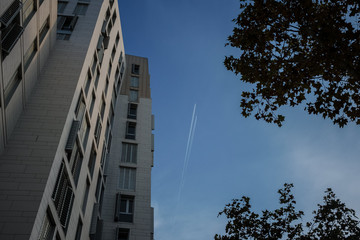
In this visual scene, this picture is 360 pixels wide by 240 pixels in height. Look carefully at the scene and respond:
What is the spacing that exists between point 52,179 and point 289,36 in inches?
494

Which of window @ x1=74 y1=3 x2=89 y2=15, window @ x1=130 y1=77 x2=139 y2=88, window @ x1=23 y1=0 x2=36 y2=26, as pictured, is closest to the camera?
window @ x1=23 y1=0 x2=36 y2=26

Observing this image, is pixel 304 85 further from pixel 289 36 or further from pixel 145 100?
pixel 145 100

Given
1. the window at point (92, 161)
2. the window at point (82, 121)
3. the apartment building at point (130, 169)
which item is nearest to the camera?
the window at point (82, 121)

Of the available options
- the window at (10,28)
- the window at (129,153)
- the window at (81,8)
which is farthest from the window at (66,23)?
the window at (129,153)

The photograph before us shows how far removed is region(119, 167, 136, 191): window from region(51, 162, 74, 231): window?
12.5 meters

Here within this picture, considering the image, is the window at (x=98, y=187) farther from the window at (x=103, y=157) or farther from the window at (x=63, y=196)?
the window at (x=63, y=196)

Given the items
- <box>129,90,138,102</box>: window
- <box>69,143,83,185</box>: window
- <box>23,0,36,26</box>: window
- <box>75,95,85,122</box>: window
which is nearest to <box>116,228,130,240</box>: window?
<box>69,143,83,185</box>: window

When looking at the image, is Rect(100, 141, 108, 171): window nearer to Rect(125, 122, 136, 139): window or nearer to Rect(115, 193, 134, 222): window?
Rect(115, 193, 134, 222): window

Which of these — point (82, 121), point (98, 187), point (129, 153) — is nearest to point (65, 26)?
point (82, 121)

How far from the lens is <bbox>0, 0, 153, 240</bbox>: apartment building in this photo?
566 inches

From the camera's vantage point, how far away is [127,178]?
32312 millimetres

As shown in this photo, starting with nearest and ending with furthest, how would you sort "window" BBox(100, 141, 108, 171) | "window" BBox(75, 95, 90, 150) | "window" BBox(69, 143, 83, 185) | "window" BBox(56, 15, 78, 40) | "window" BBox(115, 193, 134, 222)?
"window" BBox(69, 143, 83, 185) → "window" BBox(75, 95, 90, 150) → "window" BBox(56, 15, 78, 40) → "window" BBox(115, 193, 134, 222) → "window" BBox(100, 141, 108, 171)

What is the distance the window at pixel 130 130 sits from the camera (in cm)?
3672

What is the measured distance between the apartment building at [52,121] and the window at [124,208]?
88cm
